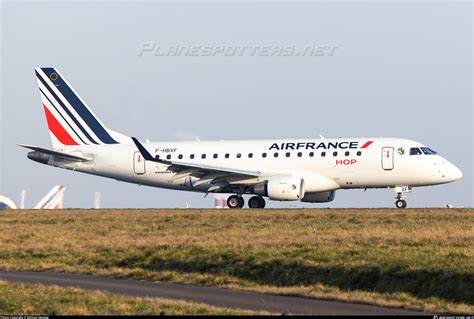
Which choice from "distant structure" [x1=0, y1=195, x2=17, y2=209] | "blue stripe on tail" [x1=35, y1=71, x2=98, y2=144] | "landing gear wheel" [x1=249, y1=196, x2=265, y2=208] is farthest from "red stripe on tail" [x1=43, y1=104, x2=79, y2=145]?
"distant structure" [x1=0, y1=195, x2=17, y2=209]

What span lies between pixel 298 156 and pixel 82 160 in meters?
15.2

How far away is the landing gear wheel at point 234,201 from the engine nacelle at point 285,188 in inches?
136

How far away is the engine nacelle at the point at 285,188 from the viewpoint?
58.0 meters

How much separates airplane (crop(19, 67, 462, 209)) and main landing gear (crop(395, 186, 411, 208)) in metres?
0.01

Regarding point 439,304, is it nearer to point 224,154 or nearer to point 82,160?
point 224,154

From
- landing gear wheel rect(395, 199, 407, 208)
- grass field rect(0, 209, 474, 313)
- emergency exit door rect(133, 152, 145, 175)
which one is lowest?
grass field rect(0, 209, 474, 313)

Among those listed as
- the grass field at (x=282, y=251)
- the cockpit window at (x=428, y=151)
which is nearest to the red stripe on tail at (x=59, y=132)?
the grass field at (x=282, y=251)

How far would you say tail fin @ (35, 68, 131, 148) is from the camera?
6675 cm

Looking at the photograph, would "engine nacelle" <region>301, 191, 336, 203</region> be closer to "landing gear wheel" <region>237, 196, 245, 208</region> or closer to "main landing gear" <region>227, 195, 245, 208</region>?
"landing gear wheel" <region>237, 196, 245, 208</region>

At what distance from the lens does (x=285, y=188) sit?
58031 millimetres

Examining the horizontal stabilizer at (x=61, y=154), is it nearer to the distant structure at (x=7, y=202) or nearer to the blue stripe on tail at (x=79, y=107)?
the blue stripe on tail at (x=79, y=107)

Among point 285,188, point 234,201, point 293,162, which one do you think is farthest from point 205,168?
point 293,162

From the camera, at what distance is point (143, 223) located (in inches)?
1885

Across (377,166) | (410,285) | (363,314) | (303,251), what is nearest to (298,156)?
(377,166)
